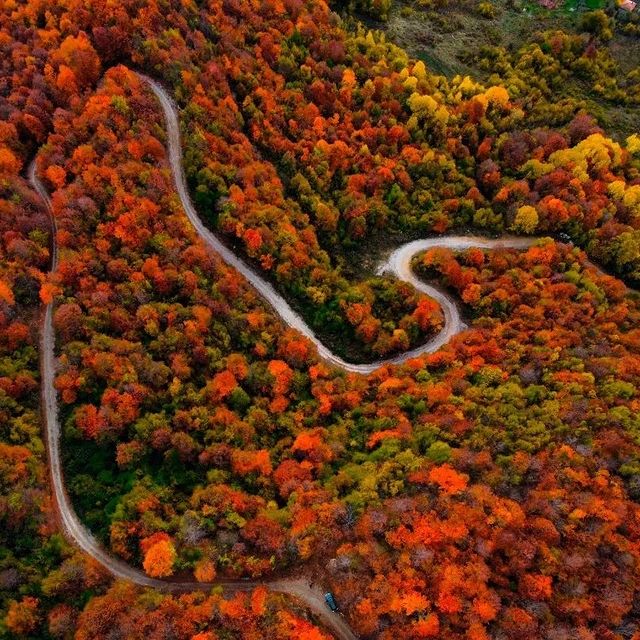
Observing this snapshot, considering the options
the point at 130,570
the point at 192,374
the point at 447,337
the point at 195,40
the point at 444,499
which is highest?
the point at 195,40

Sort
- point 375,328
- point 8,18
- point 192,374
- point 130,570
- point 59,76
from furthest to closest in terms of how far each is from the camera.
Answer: point 8,18 → point 59,76 → point 375,328 → point 192,374 → point 130,570

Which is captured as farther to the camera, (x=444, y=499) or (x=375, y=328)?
(x=375, y=328)

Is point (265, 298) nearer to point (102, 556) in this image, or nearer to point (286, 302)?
point (286, 302)

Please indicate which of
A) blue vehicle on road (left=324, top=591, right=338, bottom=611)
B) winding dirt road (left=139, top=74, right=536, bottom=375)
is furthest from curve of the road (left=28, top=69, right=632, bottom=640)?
blue vehicle on road (left=324, top=591, right=338, bottom=611)

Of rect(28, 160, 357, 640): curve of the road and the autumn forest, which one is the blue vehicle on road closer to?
the autumn forest

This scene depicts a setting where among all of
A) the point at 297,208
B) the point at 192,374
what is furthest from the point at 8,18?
the point at 192,374

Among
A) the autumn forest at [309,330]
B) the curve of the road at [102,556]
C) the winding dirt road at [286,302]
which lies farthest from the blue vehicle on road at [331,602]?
the winding dirt road at [286,302]

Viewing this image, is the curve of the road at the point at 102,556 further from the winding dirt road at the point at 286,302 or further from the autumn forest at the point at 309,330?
the winding dirt road at the point at 286,302

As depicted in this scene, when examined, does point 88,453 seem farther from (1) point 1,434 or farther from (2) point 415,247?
(2) point 415,247
